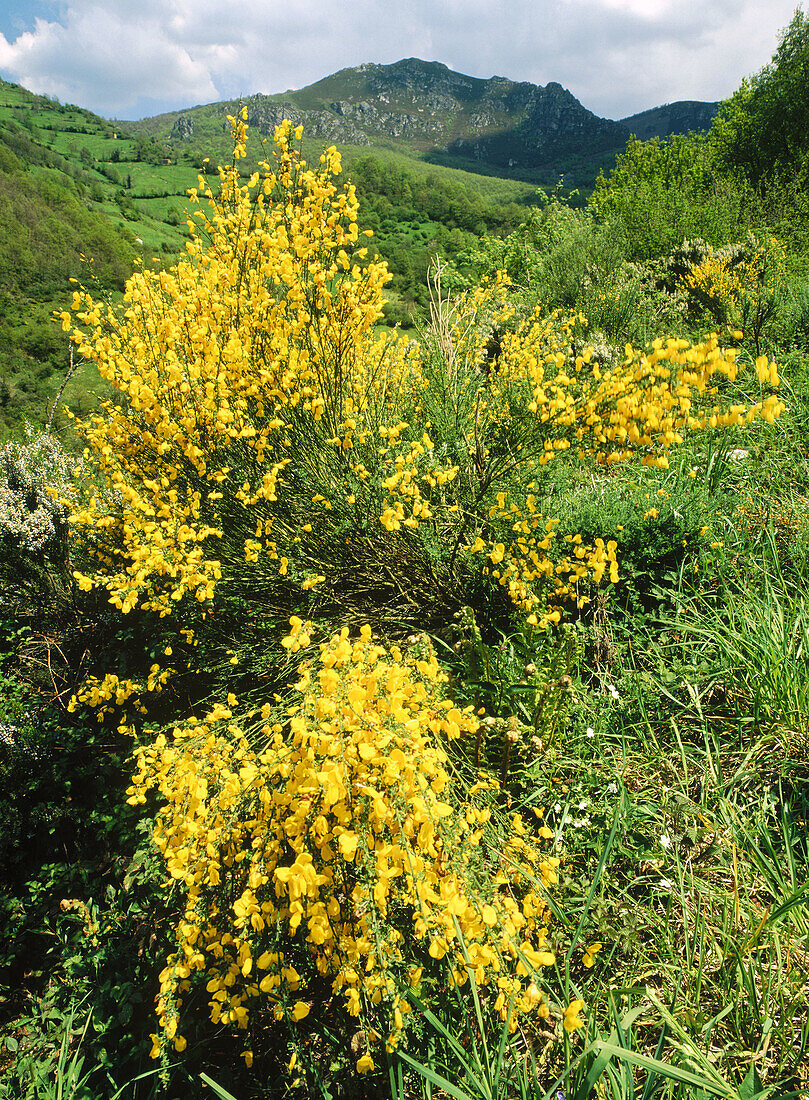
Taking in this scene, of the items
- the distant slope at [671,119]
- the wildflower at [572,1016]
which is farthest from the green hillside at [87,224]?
the distant slope at [671,119]

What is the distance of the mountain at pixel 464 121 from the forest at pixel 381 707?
13714 cm

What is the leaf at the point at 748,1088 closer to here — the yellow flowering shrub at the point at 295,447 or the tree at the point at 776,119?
the yellow flowering shrub at the point at 295,447

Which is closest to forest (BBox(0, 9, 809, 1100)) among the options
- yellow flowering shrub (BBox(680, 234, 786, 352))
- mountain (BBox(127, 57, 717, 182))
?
yellow flowering shrub (BBox(680, 234, 786, 352))

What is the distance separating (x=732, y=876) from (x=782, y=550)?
1.80 metres

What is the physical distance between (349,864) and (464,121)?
758ft

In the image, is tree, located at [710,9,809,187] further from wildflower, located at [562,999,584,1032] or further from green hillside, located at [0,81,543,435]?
wildflower, located at [562,999,584,1032]

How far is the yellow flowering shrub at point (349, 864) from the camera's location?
1.22 meters

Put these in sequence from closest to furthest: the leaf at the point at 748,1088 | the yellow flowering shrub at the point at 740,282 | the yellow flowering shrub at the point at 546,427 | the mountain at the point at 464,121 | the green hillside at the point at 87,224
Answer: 1. the leaf at the point at 748,1088
2. the yellow flowering shrub at the point at 546,427
3. the yellow flowering shrub at the point at 740,282
4. the green hillside at the point at 87,224
5. the mountain at the point at 464,121

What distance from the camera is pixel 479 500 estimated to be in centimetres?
286

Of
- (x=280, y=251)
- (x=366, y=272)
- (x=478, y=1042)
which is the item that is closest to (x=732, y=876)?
(x=478, y=1042)

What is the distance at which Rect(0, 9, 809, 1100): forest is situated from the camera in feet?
4.48

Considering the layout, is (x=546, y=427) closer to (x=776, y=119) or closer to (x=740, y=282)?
(x=740, y=282)

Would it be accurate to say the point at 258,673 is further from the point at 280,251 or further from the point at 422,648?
the point at 280,251

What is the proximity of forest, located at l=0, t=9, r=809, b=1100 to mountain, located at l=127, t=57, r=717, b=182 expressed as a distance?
137 metres
